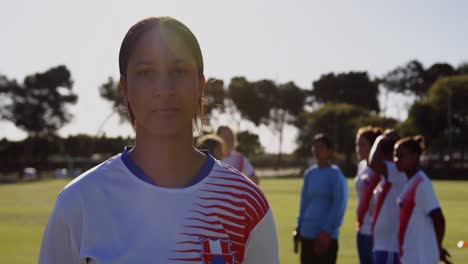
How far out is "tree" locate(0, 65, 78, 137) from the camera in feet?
387

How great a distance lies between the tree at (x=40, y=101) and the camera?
118 m

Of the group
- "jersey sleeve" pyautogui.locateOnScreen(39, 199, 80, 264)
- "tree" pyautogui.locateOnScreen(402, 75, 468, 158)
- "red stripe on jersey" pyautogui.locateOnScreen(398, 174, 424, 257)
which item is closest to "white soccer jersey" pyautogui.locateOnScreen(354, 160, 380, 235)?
"red stripe on jersey" pyautogui.locateOnScreen(398, 174, 424, 257)

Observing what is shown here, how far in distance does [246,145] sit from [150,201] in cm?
12033

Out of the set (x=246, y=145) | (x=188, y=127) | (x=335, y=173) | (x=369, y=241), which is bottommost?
(x=246, y=145)

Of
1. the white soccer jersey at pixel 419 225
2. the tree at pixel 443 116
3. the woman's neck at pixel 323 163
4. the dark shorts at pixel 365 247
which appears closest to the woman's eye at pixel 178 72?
the white soccer jersey at pixel 419 225

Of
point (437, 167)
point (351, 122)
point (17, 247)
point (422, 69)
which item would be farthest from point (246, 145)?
point (17, 247)

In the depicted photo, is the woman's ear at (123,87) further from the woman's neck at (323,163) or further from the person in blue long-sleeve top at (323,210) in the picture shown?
the woman's neck at (323,163)

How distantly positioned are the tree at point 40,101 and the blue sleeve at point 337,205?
11137 centimetres

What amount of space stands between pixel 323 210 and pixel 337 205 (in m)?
0.19

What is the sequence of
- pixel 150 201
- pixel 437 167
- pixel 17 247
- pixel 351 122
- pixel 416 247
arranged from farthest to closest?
pixel 351 122 < pixel 437 167 < pixel 17 247 < pixel 416 247 < pixel 150 201

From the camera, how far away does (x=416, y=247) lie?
6.88 metres

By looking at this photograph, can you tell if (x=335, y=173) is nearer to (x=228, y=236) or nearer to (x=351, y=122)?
(x=228, y=236)

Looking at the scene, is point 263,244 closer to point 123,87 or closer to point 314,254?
point 123,87

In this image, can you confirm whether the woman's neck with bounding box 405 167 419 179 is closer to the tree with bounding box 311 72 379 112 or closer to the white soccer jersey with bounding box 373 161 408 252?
the white soccer jersey with bounding box 373 161 408 252
